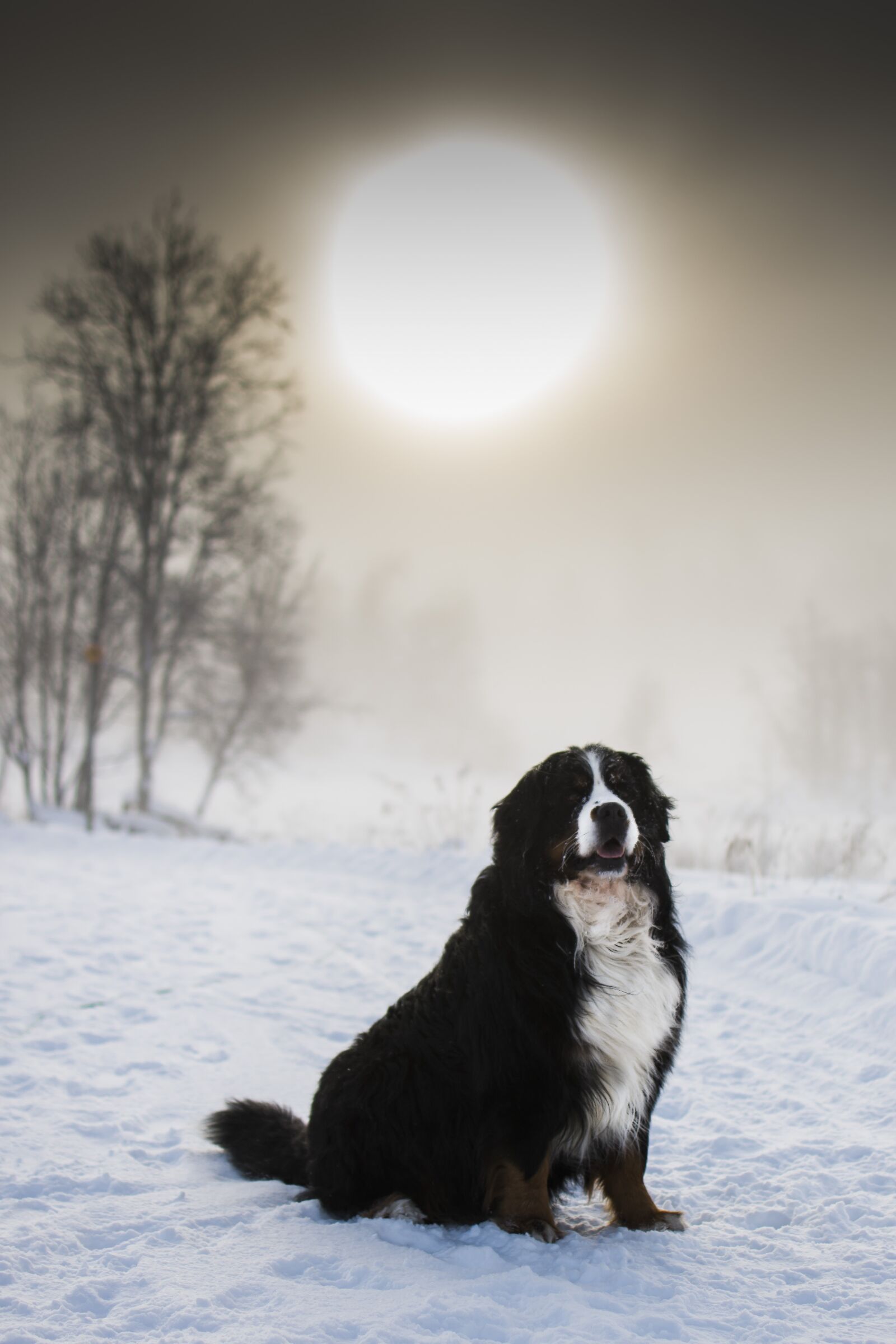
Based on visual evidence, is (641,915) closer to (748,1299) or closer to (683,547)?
(748,1299)

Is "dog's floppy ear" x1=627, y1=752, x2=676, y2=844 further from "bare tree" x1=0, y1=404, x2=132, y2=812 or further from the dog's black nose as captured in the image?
"bare tree" x1=0, y1=404, x2=132, y2=812

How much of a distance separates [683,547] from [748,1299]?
202 feet

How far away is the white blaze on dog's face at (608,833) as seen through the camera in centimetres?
249

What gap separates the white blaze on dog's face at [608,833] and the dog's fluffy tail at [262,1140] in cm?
151

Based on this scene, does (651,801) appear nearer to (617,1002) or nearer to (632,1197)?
(617,1002)

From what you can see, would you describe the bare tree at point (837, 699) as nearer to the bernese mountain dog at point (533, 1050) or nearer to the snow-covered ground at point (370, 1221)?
the snow-covered ground at point (370, 1221)

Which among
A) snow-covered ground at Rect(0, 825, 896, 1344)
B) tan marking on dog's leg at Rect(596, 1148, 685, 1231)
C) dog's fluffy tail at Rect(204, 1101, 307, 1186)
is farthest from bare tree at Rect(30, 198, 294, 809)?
tan marking on dog's leg at Rect(596, 1148, 685, 1231)

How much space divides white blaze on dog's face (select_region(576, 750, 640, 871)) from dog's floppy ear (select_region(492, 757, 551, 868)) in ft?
0.56

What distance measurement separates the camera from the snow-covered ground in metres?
1.81

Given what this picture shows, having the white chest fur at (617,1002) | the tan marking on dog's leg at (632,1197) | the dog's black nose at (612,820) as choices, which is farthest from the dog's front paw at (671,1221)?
the dog's black nose at (612,820)

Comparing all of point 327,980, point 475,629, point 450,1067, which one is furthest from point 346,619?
point 450,1067

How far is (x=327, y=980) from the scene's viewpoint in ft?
18.0

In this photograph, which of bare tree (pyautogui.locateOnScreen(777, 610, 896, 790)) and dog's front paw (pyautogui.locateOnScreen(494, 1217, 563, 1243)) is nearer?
dog's front paw (pyautogui.locateOnScreen(494, 1217, 563, 1243))

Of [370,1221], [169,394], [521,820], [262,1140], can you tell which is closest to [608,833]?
[521,820]
